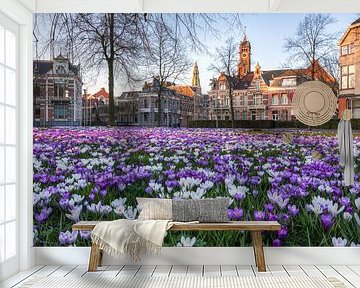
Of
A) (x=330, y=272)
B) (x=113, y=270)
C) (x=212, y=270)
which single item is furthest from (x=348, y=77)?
(x=113, y=270)

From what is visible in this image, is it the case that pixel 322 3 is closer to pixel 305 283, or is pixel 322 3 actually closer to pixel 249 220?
pixel 249 220

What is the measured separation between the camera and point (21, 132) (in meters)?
6.11

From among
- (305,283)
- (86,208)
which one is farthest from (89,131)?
(305,283)

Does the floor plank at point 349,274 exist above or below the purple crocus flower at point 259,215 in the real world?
below

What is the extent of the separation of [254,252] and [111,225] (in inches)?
50.6

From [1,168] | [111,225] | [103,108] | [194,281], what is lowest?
[194,281]

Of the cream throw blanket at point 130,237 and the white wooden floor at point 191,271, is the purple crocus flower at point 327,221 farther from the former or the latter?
the cream throw blanket at point 130,237

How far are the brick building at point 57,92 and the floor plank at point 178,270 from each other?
69.2 inches

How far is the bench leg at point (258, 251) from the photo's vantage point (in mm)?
5926

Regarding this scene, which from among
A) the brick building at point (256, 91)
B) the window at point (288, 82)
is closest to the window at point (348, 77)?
the brick building at point (256, 91)

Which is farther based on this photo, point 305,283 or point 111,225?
point 111,225

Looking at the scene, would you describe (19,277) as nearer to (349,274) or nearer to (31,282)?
(31,282)

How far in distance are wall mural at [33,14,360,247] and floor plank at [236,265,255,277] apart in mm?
590

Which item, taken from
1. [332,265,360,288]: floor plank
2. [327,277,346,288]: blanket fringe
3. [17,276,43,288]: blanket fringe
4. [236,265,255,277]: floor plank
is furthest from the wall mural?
[327,277,346,288]: blanket fringe
